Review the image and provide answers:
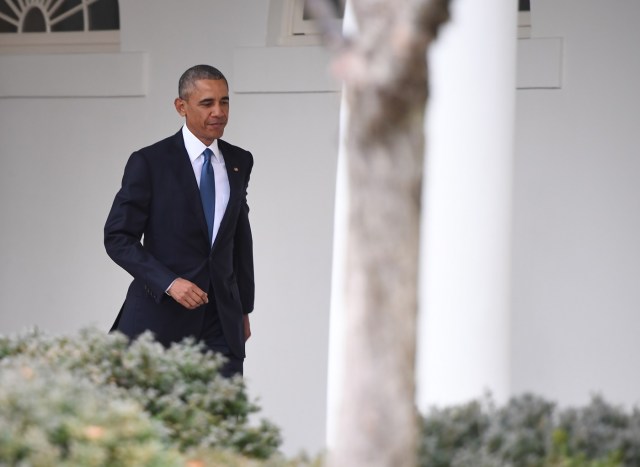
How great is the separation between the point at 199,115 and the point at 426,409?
2.15m

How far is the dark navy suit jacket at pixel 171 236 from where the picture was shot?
5891 millimetres

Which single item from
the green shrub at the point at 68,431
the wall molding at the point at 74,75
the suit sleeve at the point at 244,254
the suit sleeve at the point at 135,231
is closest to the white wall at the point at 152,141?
the wall molding at the point at 74,75

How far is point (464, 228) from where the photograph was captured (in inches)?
180

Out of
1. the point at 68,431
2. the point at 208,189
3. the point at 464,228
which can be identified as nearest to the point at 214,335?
the point at 208,189

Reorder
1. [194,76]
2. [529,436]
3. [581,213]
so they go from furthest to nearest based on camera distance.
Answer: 1. [581,213]
2. [194,76]
3. [529,436]

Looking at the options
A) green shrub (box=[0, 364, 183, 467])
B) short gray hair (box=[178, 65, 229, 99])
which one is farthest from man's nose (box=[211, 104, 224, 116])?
green shrub (box=[0, 364, 183, 467])

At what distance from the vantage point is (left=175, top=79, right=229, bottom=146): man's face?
598cm

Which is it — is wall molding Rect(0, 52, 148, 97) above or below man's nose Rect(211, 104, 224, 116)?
above

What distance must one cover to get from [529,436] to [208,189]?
2794 mm

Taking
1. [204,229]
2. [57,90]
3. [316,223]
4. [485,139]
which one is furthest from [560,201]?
[57,90]

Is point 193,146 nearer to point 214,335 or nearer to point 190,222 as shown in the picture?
point 190,222

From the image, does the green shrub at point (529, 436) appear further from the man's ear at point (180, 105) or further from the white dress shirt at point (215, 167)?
the man's ear at point (180, 105)

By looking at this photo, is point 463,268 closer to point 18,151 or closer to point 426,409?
point 426,409

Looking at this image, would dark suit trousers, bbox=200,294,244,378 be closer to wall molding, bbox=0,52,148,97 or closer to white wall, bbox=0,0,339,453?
white wall, bbox=0,0,339,453
